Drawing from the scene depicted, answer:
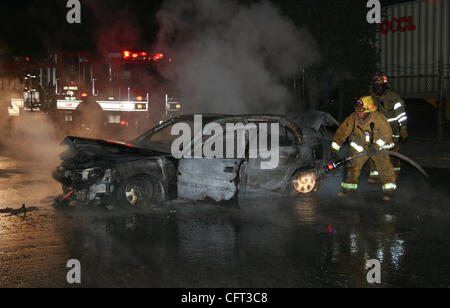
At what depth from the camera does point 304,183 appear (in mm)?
8719

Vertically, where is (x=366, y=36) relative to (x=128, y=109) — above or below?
above

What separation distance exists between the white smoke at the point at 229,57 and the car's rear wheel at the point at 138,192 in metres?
6.79

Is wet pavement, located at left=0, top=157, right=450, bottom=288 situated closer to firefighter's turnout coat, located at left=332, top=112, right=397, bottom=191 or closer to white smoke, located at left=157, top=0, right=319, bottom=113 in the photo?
firefighter's turnout coat, located at left=332, top=112, right=397, bottom=191

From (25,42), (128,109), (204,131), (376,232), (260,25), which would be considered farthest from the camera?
(25,42)

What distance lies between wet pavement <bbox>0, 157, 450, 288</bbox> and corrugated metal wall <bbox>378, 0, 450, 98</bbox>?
13.2 m

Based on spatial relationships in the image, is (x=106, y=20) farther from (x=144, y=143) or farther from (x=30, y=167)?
(x=144, y=143)

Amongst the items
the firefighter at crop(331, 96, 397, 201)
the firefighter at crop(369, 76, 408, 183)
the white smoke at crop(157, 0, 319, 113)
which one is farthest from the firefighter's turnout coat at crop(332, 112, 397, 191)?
the white smoke at crop(157, 0, 319, 113)

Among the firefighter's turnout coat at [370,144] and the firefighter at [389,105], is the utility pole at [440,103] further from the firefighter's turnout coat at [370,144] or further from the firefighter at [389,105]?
the firefighter's turnout coat at [370,144]

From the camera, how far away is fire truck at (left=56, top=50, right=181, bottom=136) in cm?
1458

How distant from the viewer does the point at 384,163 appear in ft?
28.0

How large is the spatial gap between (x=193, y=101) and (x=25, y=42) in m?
9.25

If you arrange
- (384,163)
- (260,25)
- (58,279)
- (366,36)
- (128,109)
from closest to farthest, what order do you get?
(58,279), (384,163), (260,25), (128,109), (366,36)

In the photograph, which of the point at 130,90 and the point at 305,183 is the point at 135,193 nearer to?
Answer: the point at 305,183

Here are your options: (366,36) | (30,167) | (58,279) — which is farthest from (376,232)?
(366,36)
